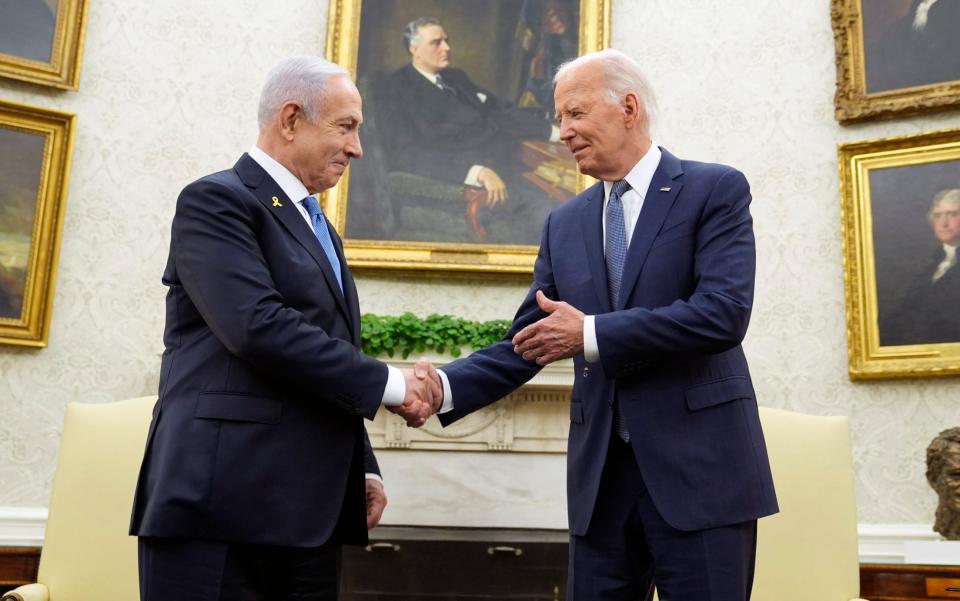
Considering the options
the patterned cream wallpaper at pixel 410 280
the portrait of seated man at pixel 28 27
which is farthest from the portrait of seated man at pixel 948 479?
the portrait of seated man at pixel 28 27

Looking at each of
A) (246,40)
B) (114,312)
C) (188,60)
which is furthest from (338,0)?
(114,312)

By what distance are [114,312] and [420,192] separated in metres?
1.92

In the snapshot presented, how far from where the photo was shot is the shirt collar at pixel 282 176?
2355mm

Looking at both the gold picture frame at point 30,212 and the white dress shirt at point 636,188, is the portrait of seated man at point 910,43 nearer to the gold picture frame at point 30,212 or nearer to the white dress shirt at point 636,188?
the white dress shirt at point 636,188

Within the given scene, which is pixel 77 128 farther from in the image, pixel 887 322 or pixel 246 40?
pixel 887 322

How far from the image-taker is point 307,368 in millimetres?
2070

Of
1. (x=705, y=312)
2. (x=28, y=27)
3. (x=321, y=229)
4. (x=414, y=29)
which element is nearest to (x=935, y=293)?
(x=705, y=312)

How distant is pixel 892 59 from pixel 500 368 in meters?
3.61

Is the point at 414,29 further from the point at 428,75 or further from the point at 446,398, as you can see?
the point at 446,398

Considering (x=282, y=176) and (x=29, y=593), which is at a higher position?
(x=282, y=176)

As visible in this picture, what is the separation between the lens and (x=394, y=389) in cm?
235

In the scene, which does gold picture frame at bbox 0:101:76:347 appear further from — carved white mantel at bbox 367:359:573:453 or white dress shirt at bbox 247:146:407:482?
white dress shirt at bbox 247:146:407:482

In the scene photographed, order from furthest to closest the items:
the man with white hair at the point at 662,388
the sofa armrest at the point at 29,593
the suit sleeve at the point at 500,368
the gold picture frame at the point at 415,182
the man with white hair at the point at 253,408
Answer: the gold picture frame at the point at 415,182
the sofa armrest at the point at 29,593
the suit sleeve at the point at 500,368
the man with white hair at the point at 662,388
the man with white hair at the point at 253,408

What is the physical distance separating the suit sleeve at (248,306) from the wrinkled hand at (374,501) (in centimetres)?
38
